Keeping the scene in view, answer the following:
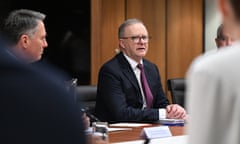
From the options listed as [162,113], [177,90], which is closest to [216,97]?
[162,113]

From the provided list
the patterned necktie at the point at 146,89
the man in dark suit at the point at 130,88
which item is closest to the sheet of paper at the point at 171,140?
the man in dark suit at the point at 130,88

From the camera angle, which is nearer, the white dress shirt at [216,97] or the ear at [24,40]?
the white dress shirt at [216,97]

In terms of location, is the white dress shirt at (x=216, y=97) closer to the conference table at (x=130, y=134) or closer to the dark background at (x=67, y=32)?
the conference table at (x=130, y=134)

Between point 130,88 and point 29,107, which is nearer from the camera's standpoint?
point 29,107

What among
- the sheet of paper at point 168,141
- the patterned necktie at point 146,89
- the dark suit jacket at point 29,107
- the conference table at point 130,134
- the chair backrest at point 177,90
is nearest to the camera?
the dark suit jacket at point 29,107

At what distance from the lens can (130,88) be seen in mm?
3746

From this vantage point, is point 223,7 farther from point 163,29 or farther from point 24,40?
point 163,29

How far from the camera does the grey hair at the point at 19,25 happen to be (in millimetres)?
3303

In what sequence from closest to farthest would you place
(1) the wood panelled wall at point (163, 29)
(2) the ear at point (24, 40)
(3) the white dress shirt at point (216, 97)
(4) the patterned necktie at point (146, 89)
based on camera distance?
1. (3) the white dress shirt at point (216, 97)
2. (2) the ear at point (24, 40)
3. (4) the patterned necktie at point (146, 89)
4. (1) the wood panelled wall at point (163, 29)

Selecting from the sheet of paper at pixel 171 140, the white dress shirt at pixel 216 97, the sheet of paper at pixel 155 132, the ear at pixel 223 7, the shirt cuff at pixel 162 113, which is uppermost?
the ear at pixel 223 7

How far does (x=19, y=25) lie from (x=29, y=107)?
2.75 m

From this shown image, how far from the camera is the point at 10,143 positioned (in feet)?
2.17

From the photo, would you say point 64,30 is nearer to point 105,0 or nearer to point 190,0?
point 105,0

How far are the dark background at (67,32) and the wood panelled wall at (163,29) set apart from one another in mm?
304
